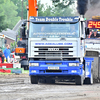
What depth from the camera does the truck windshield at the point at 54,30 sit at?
17812mm

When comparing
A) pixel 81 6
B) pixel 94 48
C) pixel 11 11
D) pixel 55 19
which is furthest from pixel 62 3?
pixel 11 11

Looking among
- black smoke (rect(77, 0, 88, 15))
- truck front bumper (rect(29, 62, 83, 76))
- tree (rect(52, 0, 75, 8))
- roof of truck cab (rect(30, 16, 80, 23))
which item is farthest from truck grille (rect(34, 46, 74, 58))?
tree (rect(52, 0, 75, 8))

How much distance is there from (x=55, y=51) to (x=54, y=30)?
→ 3.04 ft

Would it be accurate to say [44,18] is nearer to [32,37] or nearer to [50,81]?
[32,37]

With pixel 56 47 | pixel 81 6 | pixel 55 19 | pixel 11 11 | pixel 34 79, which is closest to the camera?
pixel 56 47

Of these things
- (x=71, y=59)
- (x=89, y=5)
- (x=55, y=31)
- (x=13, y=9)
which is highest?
(x=13, y=9)

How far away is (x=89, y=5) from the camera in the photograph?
123 feet

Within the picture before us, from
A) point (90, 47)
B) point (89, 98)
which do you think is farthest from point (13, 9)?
point (89, 98)

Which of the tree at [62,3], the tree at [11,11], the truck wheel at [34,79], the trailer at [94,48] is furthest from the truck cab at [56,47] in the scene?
the tree at [11,11]

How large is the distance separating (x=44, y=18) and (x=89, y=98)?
6.43 metres

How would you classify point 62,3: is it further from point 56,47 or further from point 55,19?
point 56,47

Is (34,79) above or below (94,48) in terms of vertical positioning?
below

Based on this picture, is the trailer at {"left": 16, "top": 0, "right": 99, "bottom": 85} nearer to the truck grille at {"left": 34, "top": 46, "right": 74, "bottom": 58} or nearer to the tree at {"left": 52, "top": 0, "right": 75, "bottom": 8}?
the truck grille at {"left": 34, "top": 46, "right": 74, "bottom": 58}

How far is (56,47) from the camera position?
1773 cm
